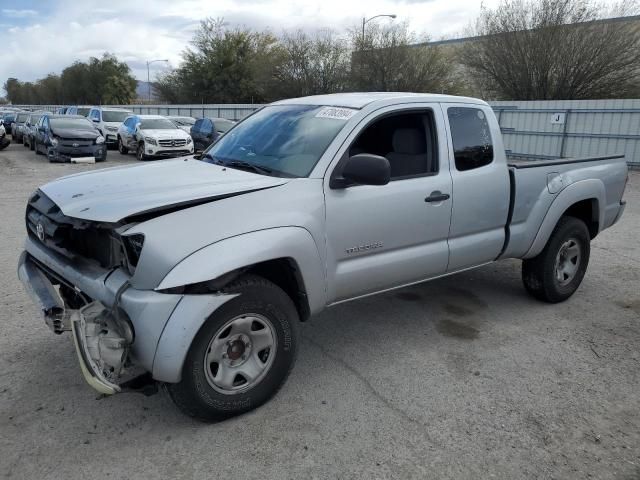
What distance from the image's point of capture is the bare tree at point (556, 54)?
23.5 m

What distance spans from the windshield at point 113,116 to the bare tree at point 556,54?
1795 cm

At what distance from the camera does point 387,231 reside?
142 inches

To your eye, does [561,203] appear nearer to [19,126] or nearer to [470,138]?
[470,138]

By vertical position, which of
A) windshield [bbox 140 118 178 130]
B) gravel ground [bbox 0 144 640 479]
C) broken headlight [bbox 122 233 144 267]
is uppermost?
windshield [bbox 140 118 178 130]

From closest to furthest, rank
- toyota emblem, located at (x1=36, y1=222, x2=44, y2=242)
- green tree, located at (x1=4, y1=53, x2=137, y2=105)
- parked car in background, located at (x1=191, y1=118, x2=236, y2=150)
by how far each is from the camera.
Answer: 1. toyota emblem, located at (x1=36, y1=222, x2=44, y2=242)
2. parked car in background, located at (x1=191, y1=118, x2=236, y2=150)
3. green tree, located at (x1=4, y1=53, x2=137, y2=105)

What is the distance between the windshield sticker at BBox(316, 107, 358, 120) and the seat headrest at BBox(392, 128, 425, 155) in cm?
54

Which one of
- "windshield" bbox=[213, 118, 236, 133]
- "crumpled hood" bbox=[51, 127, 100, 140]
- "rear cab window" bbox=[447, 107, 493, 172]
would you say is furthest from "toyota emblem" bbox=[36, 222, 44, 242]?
"windshield" bbox=[213, 118, 236, 133]

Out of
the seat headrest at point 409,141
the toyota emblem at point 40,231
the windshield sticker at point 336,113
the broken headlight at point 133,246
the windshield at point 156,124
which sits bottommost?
the toyota emblem at point 40,231

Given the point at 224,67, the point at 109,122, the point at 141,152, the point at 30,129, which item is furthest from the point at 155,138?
the point at 224,67

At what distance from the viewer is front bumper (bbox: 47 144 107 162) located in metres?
17.5

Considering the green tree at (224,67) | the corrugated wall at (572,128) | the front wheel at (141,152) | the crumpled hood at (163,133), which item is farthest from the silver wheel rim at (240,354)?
the green tree at (224,67)

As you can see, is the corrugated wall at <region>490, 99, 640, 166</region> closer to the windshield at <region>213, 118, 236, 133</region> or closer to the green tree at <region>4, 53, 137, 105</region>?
the windshield at <region>213, 118, 236, 133</region>

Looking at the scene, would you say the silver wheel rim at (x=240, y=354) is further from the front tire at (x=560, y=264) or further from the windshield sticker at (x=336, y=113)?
the front tire at (x=560, y=264)

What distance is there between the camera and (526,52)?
85.0ft
